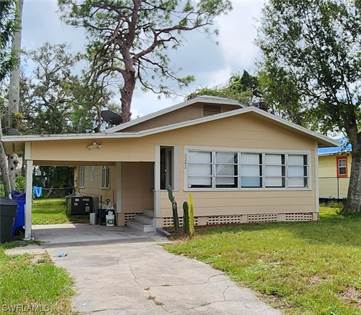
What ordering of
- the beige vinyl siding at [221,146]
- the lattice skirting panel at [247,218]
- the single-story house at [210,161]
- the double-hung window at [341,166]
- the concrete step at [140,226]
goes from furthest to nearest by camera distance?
the double-hung window at [341,166]
the lattice skirting panel at [247,218]
the concrete step at [140,226]
the single-story house at [210,161]
the beige vinyl siding at [221,146]

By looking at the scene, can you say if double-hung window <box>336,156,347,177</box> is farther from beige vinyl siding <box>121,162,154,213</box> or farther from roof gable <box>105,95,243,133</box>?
beige vinyl siding <box>121,162,154,213</box>

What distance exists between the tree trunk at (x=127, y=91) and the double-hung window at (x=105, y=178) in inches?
412

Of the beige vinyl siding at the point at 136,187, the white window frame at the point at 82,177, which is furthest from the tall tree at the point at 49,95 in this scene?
the beige vinyl siding at the point at 136,187

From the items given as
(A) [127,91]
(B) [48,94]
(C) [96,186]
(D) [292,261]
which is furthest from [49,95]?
(D) [292,261]

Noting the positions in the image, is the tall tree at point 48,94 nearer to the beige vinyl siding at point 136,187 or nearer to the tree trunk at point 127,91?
the tree trunk at point 127,91

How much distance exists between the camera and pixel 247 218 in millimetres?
15023

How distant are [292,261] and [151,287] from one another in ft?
8.72

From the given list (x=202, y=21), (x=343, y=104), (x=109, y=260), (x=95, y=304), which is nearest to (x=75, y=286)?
(x=95, y=304)

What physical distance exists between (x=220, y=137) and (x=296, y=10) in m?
7.85

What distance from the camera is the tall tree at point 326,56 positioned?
61.1ft

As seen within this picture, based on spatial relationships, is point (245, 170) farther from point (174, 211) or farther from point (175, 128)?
point (174, 211)

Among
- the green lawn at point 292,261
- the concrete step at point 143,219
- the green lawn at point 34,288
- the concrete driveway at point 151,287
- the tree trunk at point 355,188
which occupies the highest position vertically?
the tree trunk at point 355,188

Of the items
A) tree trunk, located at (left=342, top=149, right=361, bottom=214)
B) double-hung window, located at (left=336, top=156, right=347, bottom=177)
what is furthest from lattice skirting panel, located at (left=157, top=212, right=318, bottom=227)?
double-hung window, located at (left=336, top=156, right=347, bottom=177)

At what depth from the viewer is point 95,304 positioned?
5.86 meters
